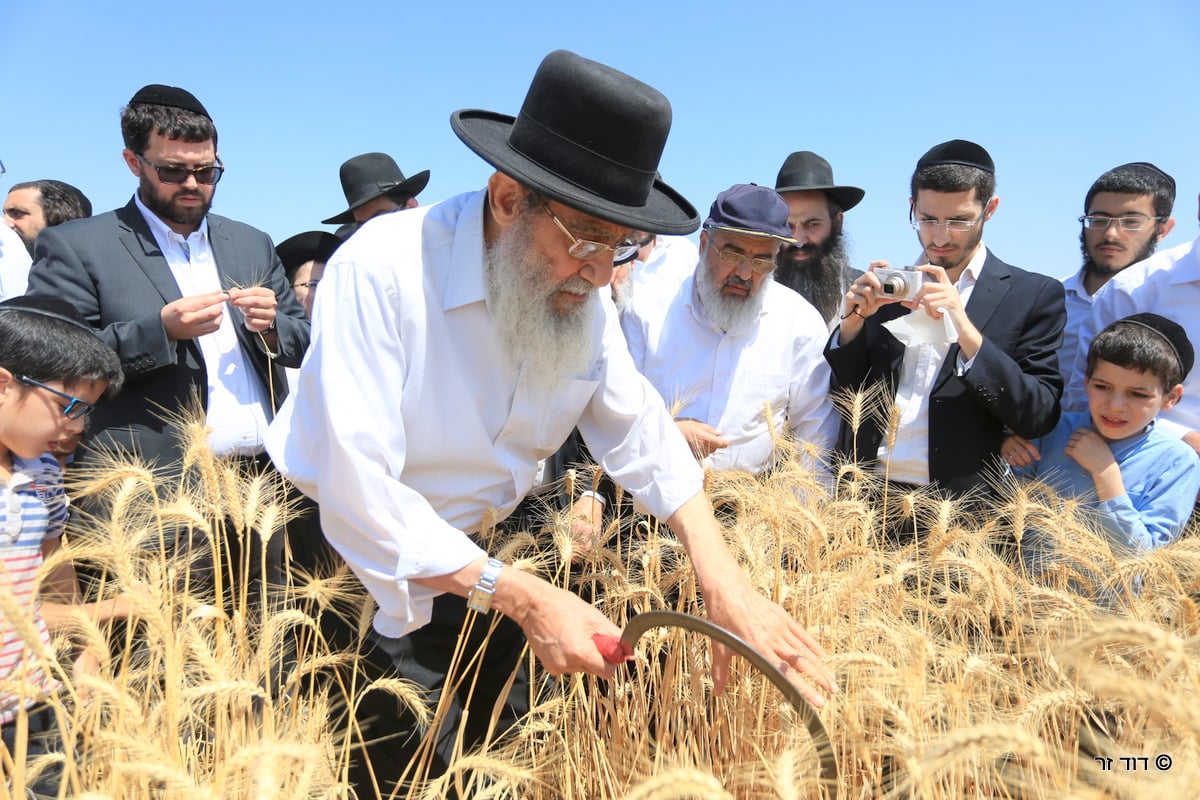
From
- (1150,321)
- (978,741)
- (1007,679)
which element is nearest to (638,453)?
(1007,679)

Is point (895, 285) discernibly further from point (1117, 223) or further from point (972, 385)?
point (1117, 223)

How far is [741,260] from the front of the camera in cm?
378

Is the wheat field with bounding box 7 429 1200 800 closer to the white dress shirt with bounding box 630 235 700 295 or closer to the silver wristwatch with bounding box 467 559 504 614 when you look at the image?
the silver wristwatch with bounding box 467 559 504 614

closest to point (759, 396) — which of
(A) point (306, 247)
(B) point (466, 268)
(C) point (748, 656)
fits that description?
(B) point (466, 268)

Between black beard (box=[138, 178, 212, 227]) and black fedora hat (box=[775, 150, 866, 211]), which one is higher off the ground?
black fedora hat (box=[775, 150, 866, 211])

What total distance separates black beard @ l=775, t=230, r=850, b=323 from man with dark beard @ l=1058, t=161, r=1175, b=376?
118cm

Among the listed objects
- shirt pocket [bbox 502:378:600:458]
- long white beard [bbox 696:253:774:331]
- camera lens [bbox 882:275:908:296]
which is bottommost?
shirt pocket [bbox 502:378:600:458]

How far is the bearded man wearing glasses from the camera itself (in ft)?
10.3

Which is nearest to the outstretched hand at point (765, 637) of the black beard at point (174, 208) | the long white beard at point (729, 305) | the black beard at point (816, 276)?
the long white beard at point (729, 305)

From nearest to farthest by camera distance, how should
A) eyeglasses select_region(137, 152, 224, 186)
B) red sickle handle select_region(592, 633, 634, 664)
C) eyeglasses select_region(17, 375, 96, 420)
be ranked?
red sickle handle select_region(592, 633, 634, 664) → eyeglasses select_region(17, 375, 96, 420) → eyeglasses select_region(137, 152, 224, 186)

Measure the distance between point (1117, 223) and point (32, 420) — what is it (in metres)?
4.50

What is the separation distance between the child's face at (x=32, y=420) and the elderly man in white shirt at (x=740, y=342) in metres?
2.20

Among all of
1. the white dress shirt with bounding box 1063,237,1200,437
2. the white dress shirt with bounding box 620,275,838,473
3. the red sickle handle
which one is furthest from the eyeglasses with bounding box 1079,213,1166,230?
the red sickle handle

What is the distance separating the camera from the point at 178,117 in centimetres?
348
